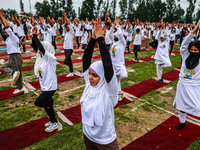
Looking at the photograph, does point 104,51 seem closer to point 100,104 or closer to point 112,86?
point 112,86

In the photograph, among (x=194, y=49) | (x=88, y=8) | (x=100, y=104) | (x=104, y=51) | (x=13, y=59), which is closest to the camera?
(x=104, y=51)

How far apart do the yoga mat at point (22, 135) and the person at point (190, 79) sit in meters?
3.20

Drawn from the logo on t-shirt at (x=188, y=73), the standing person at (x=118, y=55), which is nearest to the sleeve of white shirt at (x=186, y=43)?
the logo on t-shirt at (x=188, y=73)

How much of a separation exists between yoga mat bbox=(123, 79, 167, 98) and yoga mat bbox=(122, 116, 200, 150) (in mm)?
1789

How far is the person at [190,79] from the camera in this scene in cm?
313

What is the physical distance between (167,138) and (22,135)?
3.35 meters

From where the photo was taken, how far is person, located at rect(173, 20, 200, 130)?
10.3ft

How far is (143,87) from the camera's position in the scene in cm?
592

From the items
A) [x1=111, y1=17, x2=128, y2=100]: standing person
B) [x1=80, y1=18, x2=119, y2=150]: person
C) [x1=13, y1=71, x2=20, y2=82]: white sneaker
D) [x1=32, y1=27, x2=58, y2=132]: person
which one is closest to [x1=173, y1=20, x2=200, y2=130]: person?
[x1=111, y1=17, x2=128, y2=100]: standing person

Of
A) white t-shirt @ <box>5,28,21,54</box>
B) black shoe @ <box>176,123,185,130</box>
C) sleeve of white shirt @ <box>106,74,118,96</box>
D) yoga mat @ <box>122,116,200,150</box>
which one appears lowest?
yoga mat @ <box>122,116,200,150</box>

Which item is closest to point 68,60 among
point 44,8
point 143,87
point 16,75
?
point 16,75

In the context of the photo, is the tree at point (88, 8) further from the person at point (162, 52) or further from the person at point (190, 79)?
the person at point (190, 79)

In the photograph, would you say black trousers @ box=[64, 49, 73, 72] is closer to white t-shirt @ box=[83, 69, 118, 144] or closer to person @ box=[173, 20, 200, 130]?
person @ box=[173, 20, 200, 130]

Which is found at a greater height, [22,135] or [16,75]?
[16,75]
